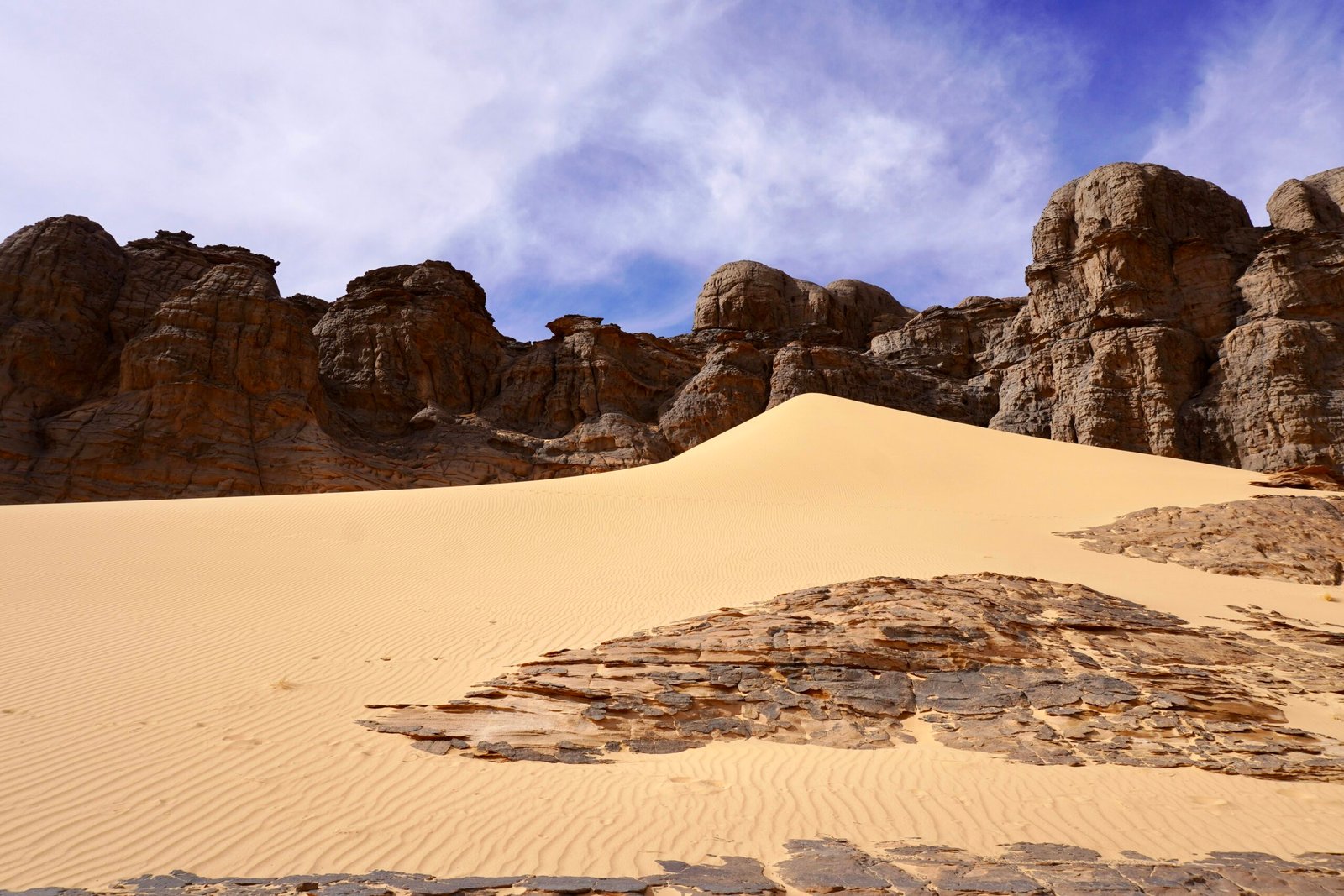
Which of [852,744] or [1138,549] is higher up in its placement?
[1138,549]

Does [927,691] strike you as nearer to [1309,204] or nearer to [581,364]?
[581,364]

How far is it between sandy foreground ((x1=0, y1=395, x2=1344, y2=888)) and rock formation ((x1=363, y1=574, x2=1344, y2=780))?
0.96 ft

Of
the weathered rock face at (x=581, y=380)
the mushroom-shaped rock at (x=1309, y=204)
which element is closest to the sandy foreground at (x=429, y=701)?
the weathered rock face at (x=581, y=380)

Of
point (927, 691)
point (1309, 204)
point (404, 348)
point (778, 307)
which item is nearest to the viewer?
point (927, 691)

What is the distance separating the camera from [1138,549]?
1360 cm

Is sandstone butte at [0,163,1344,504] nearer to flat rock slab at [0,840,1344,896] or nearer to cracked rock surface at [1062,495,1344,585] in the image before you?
cracked rock surface at [1062,495,1344,585]

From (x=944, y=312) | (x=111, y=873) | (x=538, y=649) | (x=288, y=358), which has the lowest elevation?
(x=111, y=873)

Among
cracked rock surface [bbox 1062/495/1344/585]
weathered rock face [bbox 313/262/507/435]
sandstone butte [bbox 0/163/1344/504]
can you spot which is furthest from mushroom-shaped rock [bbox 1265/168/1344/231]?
weathered rock face [bbox 313/262/507/435]

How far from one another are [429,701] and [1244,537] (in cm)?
1424

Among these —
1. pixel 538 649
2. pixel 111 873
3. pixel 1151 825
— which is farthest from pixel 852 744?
pixel 111 873

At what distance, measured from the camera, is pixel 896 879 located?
373cm

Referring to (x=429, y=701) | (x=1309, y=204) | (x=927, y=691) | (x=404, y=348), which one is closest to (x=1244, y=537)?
(x=927, y=691)

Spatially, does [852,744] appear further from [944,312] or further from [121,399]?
[944,312]

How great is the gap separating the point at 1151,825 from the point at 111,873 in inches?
233
